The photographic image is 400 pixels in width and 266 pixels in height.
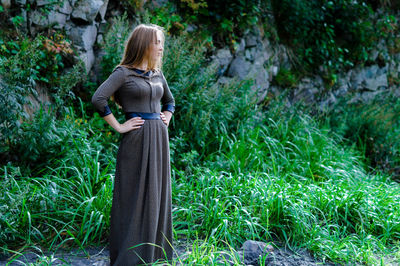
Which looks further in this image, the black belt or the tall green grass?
the tall green grass

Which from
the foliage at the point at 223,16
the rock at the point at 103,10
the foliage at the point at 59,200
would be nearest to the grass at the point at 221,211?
the foliage at the point at 59,200

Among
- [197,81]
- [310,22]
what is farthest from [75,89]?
[310,22]

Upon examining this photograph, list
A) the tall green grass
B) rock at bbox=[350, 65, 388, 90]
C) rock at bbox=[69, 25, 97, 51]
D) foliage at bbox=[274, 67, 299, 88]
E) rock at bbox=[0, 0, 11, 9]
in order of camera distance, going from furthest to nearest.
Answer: rock at bbox=[350, 65, 388, 90] → foliage at bbox=[274, 67, 299, 88] → rock at bbox=[69, 25, 97, 51] → rock at bbox=[0, 0, 11, 9] → the tall green grass

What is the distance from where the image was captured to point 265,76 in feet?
20.9

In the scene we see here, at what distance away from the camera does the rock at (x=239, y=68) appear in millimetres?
5996

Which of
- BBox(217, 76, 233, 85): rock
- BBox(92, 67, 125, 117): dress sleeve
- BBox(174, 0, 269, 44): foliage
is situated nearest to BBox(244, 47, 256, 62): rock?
BBox(174, 0, 269, 44): foliage

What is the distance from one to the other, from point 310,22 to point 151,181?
5360 millimetres

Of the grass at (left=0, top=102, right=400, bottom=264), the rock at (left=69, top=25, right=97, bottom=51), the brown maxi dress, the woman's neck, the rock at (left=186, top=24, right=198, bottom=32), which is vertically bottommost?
the grass at (left=0, top=102, right=400, bottom=264)

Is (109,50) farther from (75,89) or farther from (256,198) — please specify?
(256,198)

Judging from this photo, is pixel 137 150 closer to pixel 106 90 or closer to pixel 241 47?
pixel 106 90

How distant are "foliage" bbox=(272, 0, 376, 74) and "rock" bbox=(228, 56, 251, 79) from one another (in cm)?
130

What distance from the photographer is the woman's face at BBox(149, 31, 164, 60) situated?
263 cm

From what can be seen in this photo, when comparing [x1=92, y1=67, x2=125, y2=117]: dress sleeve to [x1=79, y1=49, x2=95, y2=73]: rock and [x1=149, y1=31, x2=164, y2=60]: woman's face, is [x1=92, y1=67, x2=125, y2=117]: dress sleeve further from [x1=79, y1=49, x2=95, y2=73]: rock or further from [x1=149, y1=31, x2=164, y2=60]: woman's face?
[x1=79, y1=49, x2=95, y2=73]: rock

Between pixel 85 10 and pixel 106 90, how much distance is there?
2492 millimetres
